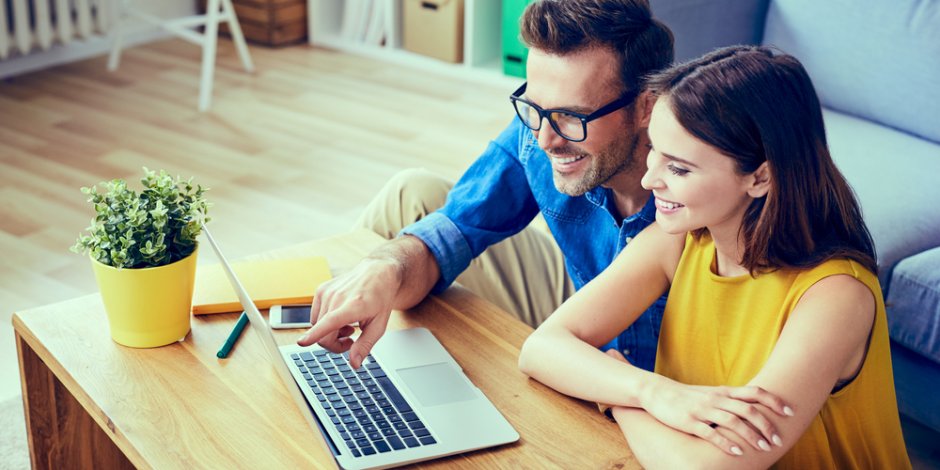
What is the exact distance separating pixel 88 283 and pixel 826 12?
202 centimetres

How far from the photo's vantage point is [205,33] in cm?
415

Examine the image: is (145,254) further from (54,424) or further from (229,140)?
(229,140)

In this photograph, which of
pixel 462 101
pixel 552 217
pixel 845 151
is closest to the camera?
pixel 552 217

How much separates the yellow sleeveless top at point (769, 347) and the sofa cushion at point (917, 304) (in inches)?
27.0

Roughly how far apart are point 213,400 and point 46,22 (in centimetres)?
316

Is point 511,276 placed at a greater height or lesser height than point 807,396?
lesser

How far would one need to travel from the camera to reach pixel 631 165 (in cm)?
152

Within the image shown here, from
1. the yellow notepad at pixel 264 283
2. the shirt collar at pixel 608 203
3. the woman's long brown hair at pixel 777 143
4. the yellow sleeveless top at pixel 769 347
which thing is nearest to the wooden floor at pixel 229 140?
the yellow notepad at pixel 264 283

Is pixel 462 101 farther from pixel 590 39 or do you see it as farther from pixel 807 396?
pixel 807 396

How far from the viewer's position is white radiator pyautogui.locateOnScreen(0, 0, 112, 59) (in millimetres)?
3900

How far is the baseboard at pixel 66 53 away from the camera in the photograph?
4090mm

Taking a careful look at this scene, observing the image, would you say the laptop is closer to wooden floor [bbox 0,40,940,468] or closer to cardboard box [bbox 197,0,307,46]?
wooden floor [bbox 0,40,940,468]

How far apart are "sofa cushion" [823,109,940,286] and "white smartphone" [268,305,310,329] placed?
1178 millimetres

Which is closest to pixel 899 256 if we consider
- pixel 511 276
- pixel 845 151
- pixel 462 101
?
pixel 845 151
